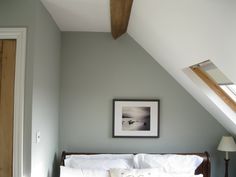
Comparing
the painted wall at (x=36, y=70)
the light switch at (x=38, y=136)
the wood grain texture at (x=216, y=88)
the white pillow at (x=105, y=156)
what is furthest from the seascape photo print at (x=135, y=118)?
the light switch at (x=38, y=136)

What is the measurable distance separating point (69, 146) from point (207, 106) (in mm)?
1758

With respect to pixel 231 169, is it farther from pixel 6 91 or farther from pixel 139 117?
pixel 6 91

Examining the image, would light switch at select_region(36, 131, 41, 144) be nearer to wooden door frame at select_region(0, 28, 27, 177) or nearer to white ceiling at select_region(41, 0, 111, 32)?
wooden door frame at select_region(0, 28, 27, 177)

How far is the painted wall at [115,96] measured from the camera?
3.18 m

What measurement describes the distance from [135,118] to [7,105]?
1.57m

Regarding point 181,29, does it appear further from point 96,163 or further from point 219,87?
point 96,163

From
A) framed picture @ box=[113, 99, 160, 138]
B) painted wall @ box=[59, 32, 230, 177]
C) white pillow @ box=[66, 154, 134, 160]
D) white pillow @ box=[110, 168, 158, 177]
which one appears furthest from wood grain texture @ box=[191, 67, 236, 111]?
white pillow @ box=[66, 154, 134, 160]

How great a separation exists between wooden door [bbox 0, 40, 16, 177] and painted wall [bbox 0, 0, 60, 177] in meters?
0.13

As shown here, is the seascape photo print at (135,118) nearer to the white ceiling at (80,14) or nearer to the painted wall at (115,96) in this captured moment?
the painted wall at (115,96)

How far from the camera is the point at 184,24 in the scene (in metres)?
1.76

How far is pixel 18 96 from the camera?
6.74 feet

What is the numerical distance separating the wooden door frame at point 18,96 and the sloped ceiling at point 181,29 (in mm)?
417

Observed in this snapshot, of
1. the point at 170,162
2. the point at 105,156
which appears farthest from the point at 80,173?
the point at 170,162

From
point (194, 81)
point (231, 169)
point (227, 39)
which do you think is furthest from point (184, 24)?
point (231, 169)
